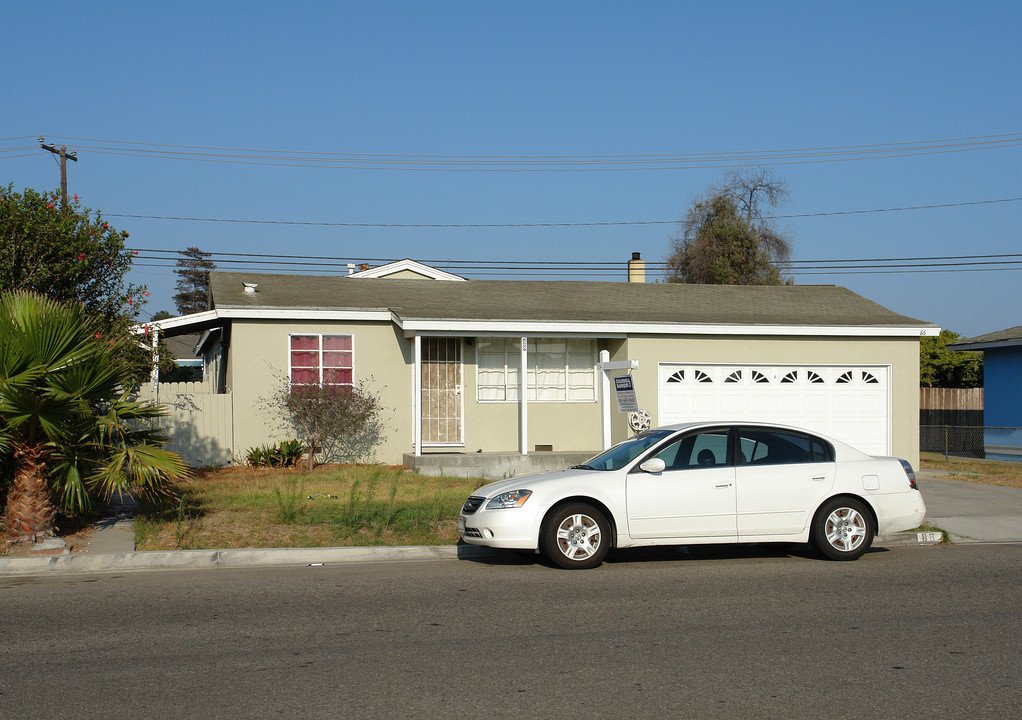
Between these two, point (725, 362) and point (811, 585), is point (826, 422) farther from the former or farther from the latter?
point (811, 585)

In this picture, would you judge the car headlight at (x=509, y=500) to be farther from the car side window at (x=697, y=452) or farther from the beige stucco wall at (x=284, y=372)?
the beige stucco wall at (x=284, y=372)

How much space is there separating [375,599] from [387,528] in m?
3.39

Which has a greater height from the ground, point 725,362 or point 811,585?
point 725,362

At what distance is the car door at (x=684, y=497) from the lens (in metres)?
9.44

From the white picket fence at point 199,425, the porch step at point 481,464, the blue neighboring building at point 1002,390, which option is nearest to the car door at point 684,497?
the porch step at point 481,464

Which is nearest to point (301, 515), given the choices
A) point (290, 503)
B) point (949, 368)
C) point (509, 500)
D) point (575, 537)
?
point (290, 503)

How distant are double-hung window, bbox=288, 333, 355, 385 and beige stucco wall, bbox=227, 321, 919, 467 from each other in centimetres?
15

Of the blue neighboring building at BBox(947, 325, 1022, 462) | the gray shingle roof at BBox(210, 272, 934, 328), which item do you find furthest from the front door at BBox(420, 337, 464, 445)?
the blue neighboring building at BBox(947, 325, 1022, 462)

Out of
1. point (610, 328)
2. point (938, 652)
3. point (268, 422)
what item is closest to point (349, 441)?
point (268, 422)

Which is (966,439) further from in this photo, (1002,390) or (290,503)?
(290,503)

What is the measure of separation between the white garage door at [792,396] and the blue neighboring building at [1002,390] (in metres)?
6.02

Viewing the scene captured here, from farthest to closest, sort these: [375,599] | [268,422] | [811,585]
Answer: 1. [268,422]
2. [811,585]
3. [375,599]

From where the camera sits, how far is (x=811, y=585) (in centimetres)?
852

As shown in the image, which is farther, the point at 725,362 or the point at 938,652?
the point at 725,362
